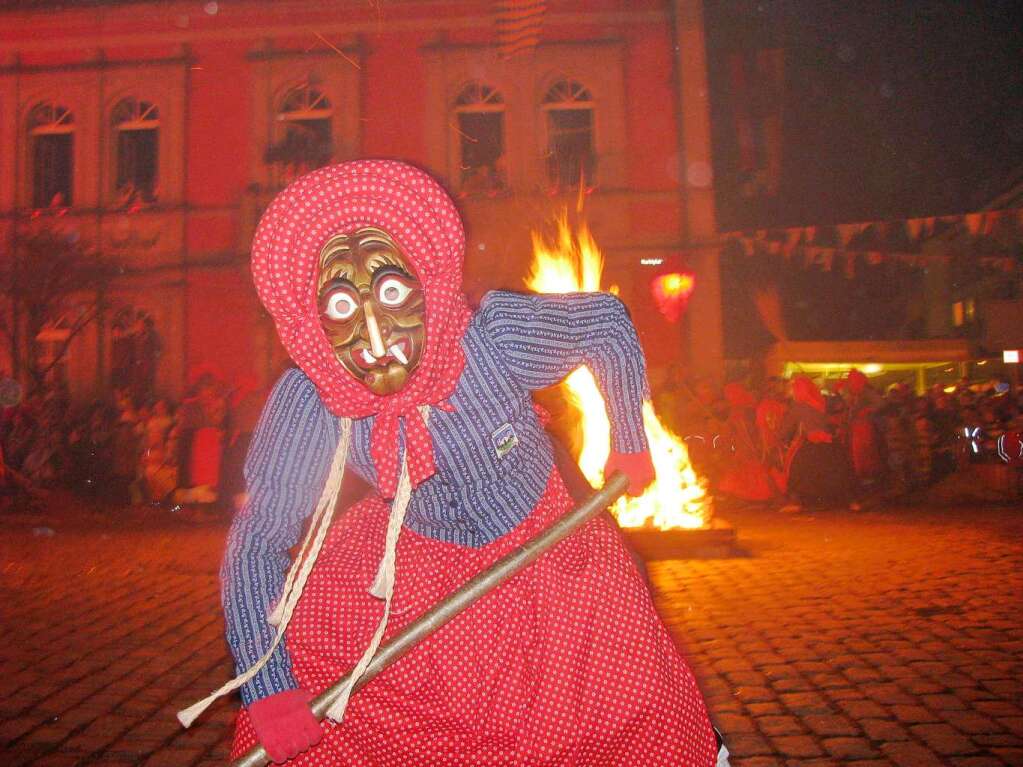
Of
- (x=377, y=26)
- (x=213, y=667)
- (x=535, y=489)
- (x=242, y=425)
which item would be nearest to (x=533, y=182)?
(x=377, y=26)

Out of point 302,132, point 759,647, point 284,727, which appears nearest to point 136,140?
point 302,132

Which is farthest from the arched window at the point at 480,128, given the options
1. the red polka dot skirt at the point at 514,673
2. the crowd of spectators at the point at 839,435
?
the red polka dot skirt at the point at 514,673

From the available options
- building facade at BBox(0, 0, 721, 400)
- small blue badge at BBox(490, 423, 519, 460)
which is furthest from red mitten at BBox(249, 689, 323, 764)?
building facade at BBox(0, 0, 721, 400)

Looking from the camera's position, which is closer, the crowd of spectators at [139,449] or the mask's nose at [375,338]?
the mask's nose at [375,338]

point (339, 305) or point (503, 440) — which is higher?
point (339, 305)

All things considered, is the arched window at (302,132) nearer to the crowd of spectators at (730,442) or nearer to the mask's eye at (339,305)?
the crowd of spectators at (730,442)

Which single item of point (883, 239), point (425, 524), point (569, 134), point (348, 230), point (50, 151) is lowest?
point (425, 524)

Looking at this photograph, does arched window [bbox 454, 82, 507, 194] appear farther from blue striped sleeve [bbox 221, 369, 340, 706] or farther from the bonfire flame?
blue striped sleeve [bbox 221, 369, 340, 706]

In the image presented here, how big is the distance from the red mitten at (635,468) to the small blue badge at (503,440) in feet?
0.95

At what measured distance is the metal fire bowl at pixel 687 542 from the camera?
6988mm

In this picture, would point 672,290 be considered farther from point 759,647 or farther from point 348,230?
point 348,230

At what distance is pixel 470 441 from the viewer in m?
1.99

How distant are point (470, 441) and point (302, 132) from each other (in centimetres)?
1450

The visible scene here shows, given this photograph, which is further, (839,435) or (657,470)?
(839,435)
